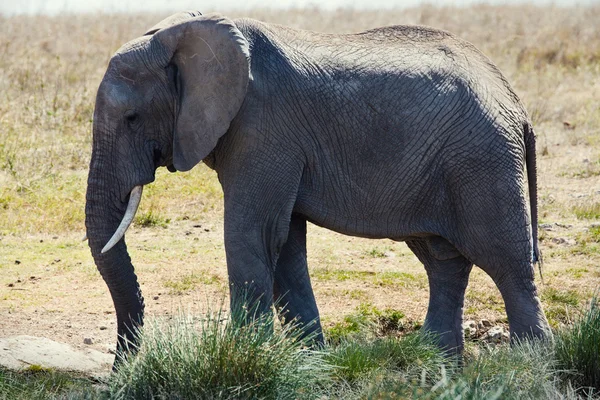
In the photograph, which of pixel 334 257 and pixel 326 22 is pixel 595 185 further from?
pixel 326 22

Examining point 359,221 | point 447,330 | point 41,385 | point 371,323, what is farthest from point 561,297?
point 41,385

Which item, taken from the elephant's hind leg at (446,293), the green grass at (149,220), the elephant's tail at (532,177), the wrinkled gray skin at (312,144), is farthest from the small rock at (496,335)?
the green grass at (149,220)

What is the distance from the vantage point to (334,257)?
35.2 feet

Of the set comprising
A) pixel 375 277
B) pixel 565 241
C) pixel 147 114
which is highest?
pixel 147 114

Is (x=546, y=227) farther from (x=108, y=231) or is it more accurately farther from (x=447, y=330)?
(x=108, y=231)

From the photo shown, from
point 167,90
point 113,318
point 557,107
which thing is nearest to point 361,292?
point 113,318

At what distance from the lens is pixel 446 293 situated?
313 inches

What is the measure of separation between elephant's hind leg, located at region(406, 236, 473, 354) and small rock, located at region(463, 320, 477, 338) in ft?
2.69

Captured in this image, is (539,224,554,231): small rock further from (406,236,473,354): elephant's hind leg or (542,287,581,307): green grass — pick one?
(406,236,473,354): elephant's hind leg

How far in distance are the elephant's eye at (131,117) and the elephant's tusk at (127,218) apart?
A: 418 millimetres

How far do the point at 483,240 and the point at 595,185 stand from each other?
6.31m

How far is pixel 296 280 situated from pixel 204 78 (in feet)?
5.44

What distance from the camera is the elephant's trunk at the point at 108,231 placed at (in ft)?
22.1

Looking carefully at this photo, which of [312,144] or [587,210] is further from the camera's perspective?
[587,210]
